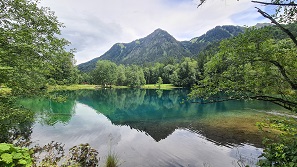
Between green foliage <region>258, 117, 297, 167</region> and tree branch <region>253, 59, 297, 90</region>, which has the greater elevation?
tree branch <region>253, 59, 297, 90</region>

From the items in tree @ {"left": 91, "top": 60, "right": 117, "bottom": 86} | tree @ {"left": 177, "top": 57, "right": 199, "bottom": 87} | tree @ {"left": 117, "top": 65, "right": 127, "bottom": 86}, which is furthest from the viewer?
tree @ {"left": 117, "top": 65, "right": 127, "bottom": 86}

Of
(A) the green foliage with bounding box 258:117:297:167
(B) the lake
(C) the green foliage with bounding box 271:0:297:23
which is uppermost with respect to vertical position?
(C) the green foliage with bounding box 271:0:297:23

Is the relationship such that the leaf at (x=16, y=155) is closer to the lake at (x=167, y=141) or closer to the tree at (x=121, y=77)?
the lake at (x=167, y=141)

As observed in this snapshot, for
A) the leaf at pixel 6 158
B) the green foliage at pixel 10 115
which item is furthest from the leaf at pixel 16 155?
the green foliage at pixel 10 115

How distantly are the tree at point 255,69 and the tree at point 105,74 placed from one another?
10884 centimetres

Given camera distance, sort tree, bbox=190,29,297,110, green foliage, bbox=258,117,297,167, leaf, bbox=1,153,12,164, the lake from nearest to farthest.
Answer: leaf, bbox=1,153,12,164, green foliage, bbox=258,117,297,167, tree, bbox=190,29,297,110, the lake

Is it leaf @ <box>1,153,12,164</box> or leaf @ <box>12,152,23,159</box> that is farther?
leaf @ <box>12,152,23,159</box>

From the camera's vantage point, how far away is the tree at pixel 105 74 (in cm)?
11225

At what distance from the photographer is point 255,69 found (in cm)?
666

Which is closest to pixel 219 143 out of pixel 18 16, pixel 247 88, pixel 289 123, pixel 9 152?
pixel 289 123

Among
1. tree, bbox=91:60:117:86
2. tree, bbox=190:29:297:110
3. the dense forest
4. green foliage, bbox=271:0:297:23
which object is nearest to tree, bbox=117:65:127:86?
tree, bbox=91:60:117:86

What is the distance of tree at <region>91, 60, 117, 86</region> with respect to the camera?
11225 cm

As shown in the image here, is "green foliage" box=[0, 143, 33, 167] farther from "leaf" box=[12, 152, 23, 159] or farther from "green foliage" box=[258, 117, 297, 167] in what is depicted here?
"green foliage" box=[258, 117, 297, 167]

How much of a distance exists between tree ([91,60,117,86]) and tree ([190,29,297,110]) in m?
109
